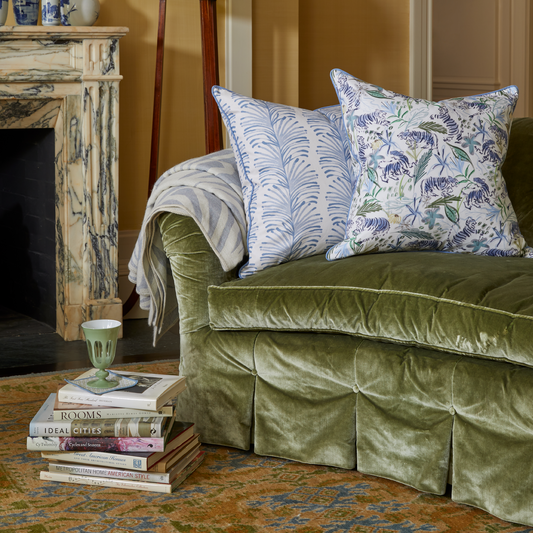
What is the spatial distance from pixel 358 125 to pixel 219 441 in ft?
2.93

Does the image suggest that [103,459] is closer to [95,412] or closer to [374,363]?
[95,412]

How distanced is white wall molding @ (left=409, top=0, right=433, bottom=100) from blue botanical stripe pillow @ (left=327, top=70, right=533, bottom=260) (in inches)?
88.4

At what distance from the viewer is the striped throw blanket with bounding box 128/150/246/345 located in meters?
1.90

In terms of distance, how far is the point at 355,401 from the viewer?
172cm

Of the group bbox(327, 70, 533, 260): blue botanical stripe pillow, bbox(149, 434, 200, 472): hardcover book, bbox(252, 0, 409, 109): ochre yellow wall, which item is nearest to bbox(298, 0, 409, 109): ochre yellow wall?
bbox(252, 0, 409, 109): ochre yellow wall

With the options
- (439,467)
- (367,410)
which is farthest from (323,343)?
(439,467)

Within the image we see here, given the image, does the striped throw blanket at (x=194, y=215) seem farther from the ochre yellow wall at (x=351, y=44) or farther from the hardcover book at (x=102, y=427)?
the ochre yellow wall at (x=351, y=44)

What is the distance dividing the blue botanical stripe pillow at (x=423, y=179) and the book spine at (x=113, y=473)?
2.25ft

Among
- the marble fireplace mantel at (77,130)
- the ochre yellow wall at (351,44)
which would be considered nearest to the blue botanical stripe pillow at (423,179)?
the marble fireplace mantel at (77,130)

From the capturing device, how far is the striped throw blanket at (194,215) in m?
1.90

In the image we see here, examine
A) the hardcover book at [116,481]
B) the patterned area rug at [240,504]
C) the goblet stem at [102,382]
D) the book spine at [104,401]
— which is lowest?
the patterned area rug at [240,504]

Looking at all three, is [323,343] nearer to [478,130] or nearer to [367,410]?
[367,410]

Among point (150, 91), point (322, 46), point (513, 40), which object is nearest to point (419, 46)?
point (322, 46)

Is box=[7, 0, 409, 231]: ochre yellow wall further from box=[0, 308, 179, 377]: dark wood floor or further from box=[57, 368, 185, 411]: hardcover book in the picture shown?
box=[57, 368, 185, 411]: hardcover book
